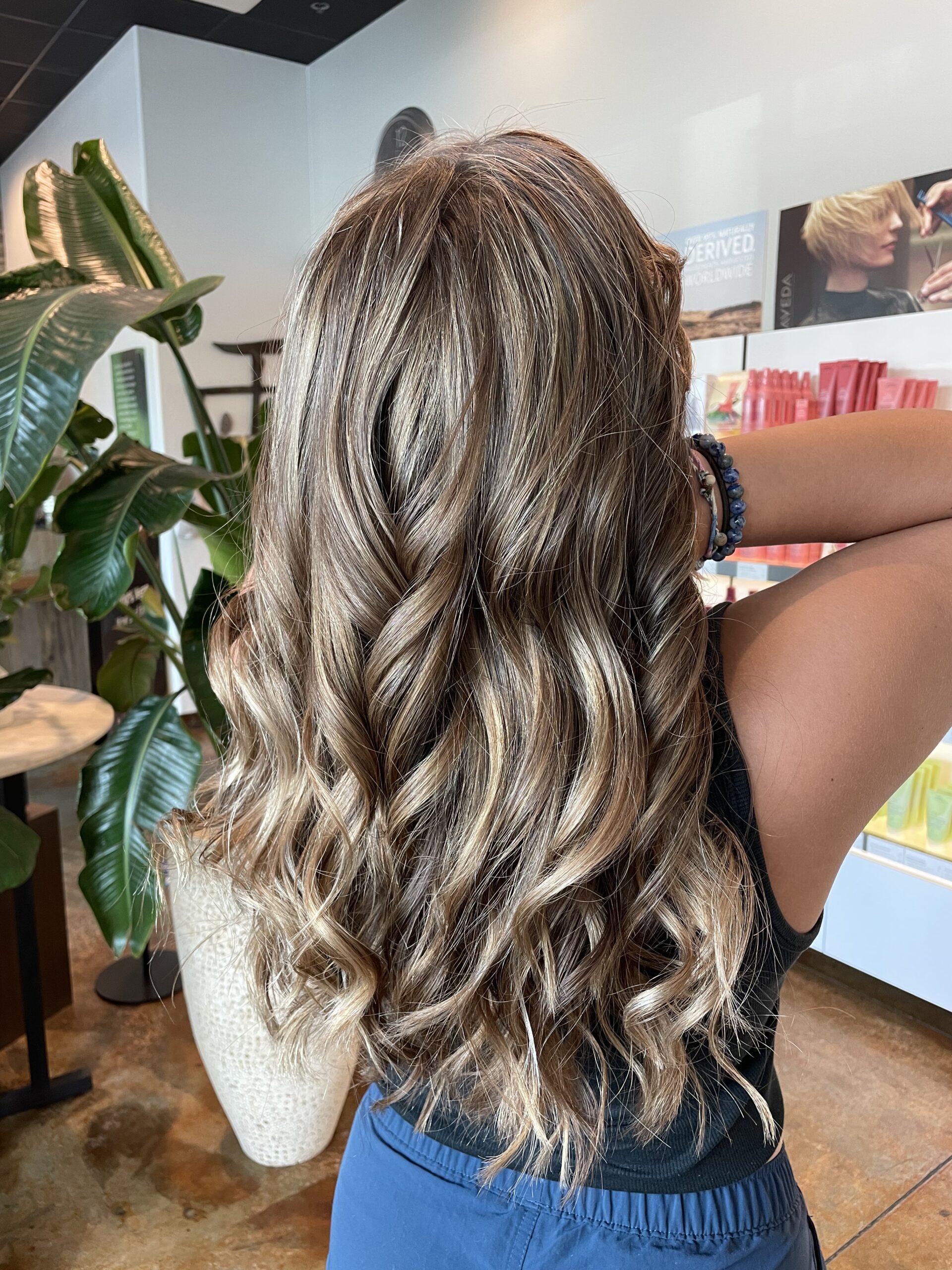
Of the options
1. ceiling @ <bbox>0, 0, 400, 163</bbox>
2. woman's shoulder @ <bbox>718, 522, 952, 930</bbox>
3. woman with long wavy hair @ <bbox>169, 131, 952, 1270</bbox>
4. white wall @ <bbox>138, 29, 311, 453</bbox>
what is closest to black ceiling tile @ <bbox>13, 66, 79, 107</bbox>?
ceiling @ <bbox>0, 0, 400, 163</bbox>

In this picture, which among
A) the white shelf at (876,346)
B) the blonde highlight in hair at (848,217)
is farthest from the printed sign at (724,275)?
the white shelf at (876,346)

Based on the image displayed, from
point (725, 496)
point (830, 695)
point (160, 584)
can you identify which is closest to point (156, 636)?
point (160, 584)

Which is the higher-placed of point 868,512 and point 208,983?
point 868,512

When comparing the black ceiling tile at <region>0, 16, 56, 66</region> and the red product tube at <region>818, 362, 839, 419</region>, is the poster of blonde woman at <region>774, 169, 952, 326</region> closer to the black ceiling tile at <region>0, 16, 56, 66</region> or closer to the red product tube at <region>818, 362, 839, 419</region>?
the red product tube at <region>818, 362, 839, 419</region>

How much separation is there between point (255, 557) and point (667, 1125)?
1.66 feet

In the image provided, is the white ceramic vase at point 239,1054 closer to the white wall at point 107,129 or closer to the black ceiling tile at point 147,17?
the white wall at point 107,129

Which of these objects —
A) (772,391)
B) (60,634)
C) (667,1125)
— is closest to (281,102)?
(60,634)

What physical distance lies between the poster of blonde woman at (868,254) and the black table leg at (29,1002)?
237cm

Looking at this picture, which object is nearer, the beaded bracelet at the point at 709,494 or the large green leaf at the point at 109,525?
the beaded bracelet at the point at 709,494

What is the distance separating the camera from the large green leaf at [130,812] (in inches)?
68.2

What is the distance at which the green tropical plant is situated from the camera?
1480 mm

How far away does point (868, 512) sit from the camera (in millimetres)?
745

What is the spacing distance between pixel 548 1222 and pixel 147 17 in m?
5.09

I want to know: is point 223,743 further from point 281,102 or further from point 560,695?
point 281,102
